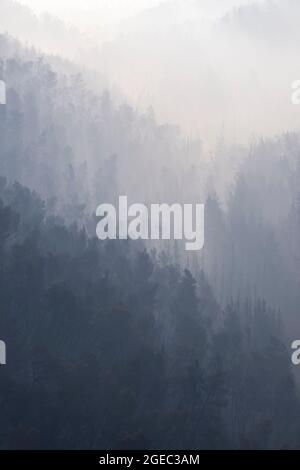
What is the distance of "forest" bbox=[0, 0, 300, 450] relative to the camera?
163 feet

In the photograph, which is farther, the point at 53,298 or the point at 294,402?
the point at 294,402

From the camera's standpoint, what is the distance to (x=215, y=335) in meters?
66.9

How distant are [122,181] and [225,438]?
59.7 m

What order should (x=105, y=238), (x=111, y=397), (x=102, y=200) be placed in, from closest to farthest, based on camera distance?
(x=111, y=397), (x=105, y=238), (x=102, y=200)

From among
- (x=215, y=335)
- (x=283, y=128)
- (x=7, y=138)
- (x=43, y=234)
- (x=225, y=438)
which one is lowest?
(x=225, y=438)

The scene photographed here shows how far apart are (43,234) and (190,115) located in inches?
3731

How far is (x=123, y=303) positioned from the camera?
59594 millimetres

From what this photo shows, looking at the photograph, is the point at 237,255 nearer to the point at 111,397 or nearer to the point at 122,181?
the point at 122,181

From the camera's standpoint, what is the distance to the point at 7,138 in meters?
88.4

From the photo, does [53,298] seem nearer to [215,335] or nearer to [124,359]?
[124,359]

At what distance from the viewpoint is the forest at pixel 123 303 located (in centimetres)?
4969

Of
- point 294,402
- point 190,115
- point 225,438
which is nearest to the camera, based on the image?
point 225,438

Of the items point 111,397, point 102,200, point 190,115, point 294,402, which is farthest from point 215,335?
point 190,115

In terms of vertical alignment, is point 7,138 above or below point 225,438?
above
